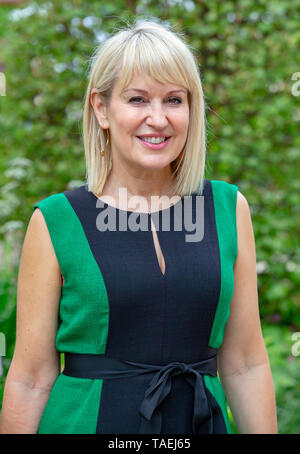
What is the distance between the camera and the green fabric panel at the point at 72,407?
65.4 inches

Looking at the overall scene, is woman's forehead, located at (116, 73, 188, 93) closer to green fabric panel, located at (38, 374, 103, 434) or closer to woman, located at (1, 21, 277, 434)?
woman, located at (1, 21, 277, 434)

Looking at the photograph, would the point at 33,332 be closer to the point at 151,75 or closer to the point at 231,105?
the point at 151,75

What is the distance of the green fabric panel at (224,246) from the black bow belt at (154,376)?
115 millimetres

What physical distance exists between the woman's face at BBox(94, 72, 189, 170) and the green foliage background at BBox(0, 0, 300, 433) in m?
2.70

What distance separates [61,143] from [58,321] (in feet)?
11.1

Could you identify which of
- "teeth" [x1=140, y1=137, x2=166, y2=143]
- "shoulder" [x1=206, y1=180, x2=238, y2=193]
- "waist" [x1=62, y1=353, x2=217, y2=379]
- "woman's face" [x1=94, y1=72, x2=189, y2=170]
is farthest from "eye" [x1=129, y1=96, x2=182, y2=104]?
"waist" [x1=62, y1=353, x2=217, y2=379]

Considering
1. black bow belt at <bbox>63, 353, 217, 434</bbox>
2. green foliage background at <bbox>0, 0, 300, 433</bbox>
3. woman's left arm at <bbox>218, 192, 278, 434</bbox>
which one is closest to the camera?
black bow belt at <bbox>63, 353, 217, 434</bbox>

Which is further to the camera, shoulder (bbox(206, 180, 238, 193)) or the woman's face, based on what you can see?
shoulder (bbox(206, 180, 238, 193))

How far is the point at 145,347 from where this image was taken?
5.45ft

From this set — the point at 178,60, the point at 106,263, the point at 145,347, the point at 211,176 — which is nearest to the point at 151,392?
the point at 145,347

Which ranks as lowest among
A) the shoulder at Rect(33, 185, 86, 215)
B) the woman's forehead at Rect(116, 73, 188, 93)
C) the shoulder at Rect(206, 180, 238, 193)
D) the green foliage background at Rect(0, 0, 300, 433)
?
the shoulder at Rect(33, 185, 86, 215)

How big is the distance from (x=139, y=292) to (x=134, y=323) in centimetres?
8

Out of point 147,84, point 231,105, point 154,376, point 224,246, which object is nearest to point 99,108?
point 147,84

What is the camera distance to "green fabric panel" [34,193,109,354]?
64.5 inches
